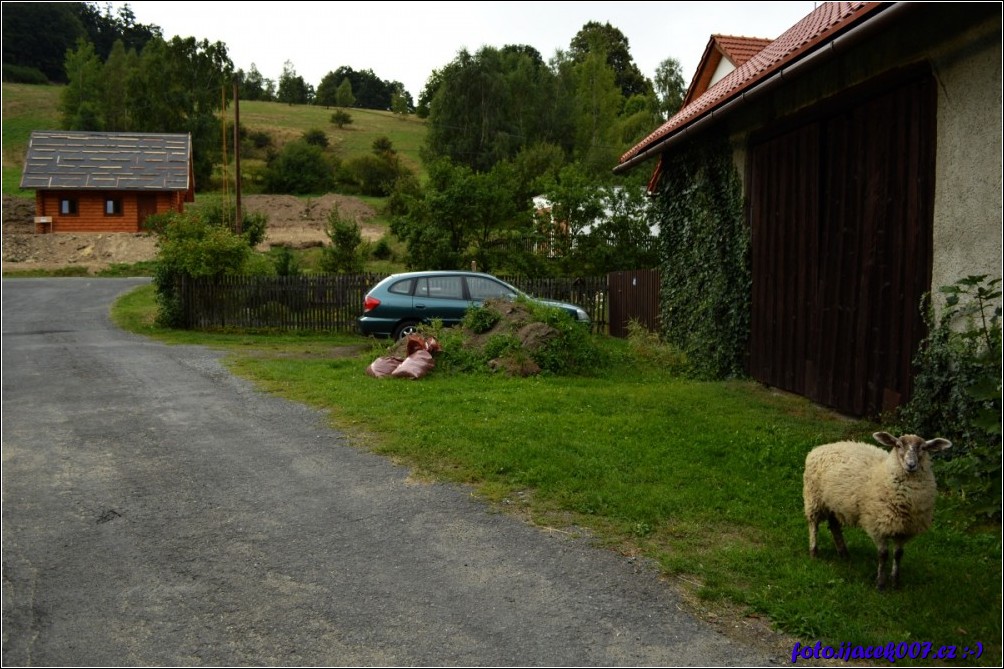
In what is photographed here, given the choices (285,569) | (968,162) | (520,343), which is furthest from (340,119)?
(285,569)

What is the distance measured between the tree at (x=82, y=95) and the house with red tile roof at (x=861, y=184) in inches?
2913

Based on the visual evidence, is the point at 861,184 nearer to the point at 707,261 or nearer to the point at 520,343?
the point at 707,261

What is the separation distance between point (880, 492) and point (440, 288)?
42.0ft

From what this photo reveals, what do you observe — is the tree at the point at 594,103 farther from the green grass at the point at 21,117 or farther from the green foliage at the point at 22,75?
the green foliage at the point at 22,75

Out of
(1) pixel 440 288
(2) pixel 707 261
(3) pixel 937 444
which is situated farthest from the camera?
(1) pixel 440 288

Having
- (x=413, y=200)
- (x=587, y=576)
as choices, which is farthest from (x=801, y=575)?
(x=413, y=200)

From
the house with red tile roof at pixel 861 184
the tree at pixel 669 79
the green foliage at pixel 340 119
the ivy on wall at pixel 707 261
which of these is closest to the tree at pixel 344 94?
the green foliage at pixel 340 119

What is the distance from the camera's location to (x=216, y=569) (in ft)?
16.9

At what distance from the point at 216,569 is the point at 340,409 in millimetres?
5295

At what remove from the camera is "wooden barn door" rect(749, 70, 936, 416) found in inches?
314

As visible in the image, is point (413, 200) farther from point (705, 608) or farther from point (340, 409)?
point (705, 608)

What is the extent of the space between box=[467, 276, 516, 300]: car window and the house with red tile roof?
5642 millimetres

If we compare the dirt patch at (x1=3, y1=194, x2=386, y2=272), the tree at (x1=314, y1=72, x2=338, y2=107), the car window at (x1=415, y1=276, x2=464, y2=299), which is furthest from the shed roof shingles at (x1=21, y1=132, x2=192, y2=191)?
the tree at (x1=314, y1=72, x2=338, y2=107)

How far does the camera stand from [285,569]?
516 centimetres
